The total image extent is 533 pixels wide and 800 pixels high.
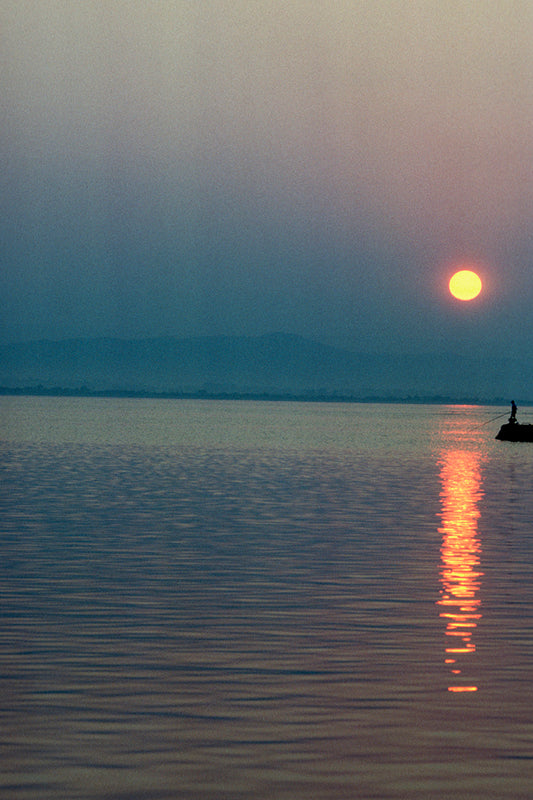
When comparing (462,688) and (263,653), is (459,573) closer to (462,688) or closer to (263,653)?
(263,653)

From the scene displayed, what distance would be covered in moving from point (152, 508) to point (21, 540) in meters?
9.79

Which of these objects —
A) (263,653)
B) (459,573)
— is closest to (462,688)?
(263,653)

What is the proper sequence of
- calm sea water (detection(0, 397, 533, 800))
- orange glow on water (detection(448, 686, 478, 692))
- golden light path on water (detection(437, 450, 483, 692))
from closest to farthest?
1. calm sea water (detection(0, 397, 533, 800))
2. orange glow on water (detection(448, 686, 478, 692))
3. golden light path on water (detection(437, 450, 483, 692))

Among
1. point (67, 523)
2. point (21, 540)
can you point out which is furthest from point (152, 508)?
point (21, 540)

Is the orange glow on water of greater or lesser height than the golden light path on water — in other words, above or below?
above

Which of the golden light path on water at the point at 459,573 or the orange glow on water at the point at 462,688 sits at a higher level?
the orange glow on water at the point at 462,688

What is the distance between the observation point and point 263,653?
51.1 ft

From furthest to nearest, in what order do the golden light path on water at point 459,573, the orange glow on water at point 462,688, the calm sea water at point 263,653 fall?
1. the golden light path on water at point 459,573
2. the orange glow on water at point 462,688
3. the calm sea water at point 263,653

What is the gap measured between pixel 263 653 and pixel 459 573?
29.8ft

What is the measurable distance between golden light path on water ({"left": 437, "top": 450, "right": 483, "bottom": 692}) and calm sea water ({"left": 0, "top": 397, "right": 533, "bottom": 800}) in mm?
79

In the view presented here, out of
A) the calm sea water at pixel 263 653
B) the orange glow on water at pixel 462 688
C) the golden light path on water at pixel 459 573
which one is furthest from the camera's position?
the golden light path on water at pixel 459 573

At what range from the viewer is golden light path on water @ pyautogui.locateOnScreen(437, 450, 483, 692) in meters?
16.1

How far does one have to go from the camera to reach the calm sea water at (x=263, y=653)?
1048 cm

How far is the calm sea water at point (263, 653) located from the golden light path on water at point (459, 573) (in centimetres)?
8
